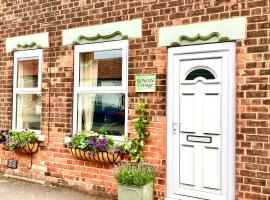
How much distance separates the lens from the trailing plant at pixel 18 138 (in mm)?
6465

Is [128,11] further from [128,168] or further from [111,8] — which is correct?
[128,168]

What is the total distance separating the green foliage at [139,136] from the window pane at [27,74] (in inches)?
103

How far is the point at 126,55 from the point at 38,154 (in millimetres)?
2683

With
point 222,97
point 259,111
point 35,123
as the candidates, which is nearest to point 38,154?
point 35,123

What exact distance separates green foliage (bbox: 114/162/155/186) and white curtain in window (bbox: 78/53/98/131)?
1361 millimetres

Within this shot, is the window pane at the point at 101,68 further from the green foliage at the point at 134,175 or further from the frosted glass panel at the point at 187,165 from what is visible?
the frosted glass panel at the point at 187,165

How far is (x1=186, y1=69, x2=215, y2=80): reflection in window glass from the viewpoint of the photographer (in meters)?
4.88

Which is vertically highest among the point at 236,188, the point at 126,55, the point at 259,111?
the point at 126,55

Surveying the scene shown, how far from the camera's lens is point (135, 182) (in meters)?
4.80

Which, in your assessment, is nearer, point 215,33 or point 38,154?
point 215,33

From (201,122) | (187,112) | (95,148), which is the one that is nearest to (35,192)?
(95,148)

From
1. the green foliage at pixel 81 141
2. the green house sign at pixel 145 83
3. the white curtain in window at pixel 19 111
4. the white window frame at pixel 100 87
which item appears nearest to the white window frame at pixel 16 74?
the white curtain in window at pixel 19 111

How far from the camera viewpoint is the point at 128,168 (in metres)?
5.06

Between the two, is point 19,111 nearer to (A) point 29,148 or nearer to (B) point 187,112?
(A) point 29,148
